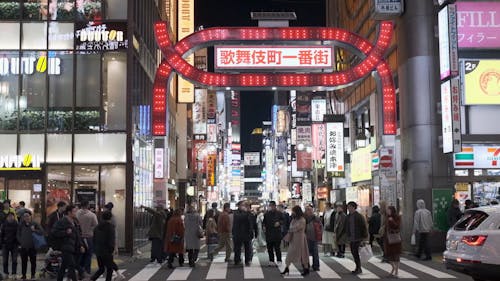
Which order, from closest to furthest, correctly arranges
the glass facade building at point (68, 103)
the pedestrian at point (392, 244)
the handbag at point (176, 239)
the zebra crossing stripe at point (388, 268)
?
the pedestrian at point (392, 244)
the zebra crossing stripe at point (388, 268)
the handbag at point (176, 239)
the glass facade building at point (68, 103)

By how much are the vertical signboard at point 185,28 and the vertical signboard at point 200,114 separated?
2325 cm

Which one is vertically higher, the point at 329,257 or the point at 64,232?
the point at 64,232

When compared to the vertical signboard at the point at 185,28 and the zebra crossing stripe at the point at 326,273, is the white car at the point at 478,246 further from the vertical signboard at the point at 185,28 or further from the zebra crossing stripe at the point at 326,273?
the vertical signboard at the point at 185,28

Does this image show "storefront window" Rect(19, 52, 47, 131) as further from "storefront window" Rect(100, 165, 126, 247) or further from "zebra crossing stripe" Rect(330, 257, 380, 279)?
"zebra crossing stripe" Rect(330, 257, 380, 279)

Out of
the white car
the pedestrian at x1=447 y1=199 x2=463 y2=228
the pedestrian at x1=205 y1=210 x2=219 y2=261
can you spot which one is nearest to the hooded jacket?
the pedestrian at x1=447 y1=199 x2=463 y2=228

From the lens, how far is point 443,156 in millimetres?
24234

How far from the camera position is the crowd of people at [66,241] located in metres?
14.3

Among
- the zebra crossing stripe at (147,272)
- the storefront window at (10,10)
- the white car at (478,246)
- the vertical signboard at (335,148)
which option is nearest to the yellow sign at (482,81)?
the zebra crossing stripe at (147,272)

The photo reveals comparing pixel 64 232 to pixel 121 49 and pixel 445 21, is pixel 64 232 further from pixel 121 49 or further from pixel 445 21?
pixel 445 21

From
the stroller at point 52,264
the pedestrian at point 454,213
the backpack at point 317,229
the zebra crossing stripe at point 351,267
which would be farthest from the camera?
the pedestrian at point 454,213

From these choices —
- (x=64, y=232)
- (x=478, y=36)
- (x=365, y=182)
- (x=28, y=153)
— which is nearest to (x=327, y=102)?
(x=365, y=182)

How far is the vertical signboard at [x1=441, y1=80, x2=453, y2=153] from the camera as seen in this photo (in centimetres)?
2261

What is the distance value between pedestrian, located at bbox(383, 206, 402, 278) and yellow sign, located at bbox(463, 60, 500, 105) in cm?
984

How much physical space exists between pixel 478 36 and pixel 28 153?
1741 cm
